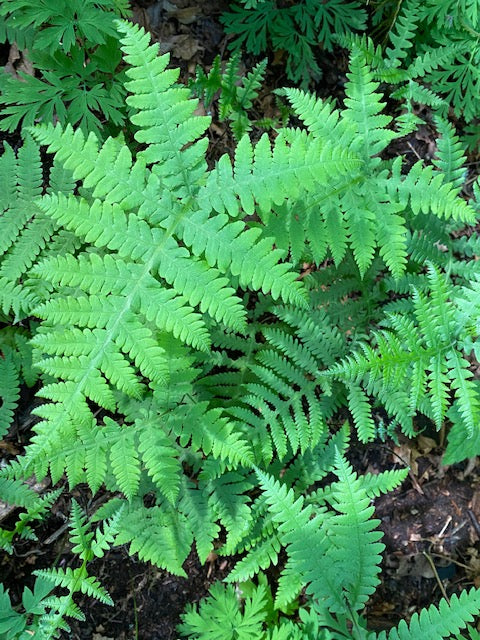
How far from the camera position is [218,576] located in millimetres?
4027

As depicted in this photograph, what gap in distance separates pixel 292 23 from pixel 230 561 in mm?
4079

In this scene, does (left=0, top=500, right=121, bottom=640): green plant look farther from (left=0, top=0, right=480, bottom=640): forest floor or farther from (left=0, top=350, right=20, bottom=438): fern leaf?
(left=0, top=350, right=20, bottom=438): fern leaf

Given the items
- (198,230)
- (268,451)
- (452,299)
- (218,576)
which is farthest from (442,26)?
(218,576)

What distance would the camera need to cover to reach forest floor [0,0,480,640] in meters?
3.83

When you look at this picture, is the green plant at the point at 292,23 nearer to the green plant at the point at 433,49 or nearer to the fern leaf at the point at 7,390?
the green plant at the point at 433,49

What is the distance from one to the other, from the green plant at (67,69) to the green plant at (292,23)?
1.03 m

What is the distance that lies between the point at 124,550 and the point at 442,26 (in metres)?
4.54

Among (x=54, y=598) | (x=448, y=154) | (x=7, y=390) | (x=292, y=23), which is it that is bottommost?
(x=54, y=598)

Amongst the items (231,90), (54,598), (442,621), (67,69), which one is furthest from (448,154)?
(54,598)

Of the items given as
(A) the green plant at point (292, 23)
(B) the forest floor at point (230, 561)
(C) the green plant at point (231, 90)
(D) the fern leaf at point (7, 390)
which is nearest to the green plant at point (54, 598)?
(B) the forest floor at point (230, 561)

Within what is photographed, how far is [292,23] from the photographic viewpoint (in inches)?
170

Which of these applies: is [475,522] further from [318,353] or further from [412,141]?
[412,141]

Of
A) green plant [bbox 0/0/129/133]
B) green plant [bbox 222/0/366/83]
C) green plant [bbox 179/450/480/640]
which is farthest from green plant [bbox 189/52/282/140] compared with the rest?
green plant [bbox 179/450/480/640]

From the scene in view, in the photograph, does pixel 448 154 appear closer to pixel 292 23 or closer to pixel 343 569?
pixel 292 23
